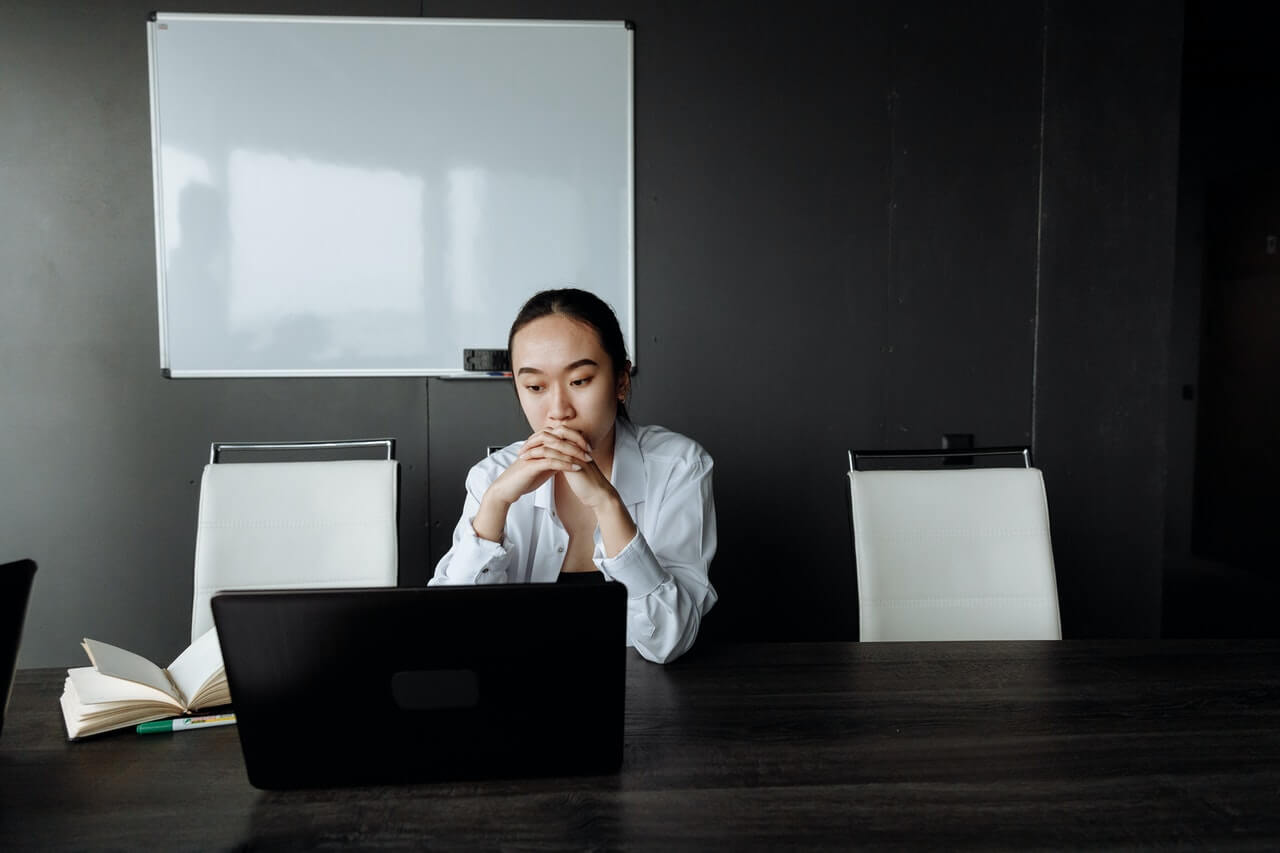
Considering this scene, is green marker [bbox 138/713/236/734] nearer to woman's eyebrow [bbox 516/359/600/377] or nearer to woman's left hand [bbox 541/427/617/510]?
woman's left hand [bbox 541/427/617/510]

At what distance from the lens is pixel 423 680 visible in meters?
0.87

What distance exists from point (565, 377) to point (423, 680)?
73 centimetres

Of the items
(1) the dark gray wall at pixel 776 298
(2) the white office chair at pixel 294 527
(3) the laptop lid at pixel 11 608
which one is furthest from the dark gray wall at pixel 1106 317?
(3) the laptop lid at pixel 11 608

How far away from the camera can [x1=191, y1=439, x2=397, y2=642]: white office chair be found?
178cm

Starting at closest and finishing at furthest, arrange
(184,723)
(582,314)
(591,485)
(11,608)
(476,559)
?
(11,608)
(184,723)
(591,485)
(476,559)
(582,314)

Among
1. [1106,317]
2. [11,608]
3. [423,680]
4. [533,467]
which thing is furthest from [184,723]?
[1106,317]

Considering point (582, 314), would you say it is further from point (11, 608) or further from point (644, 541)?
point (11, 608)

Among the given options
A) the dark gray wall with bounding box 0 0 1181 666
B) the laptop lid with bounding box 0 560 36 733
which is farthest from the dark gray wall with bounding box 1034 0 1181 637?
the laptop lid with bounding box 0 560 36 733

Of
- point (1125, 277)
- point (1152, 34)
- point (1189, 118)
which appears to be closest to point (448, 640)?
point (1125, 277)

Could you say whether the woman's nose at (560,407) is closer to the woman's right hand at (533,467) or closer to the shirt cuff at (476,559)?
the woman's right hand at (533,467)

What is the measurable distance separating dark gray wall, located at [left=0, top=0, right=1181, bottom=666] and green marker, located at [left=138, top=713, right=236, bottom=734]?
178cm

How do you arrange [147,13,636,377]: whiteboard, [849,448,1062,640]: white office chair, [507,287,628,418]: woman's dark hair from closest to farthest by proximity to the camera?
[507,287,628,418]: woman's dark hair
[849,448,1062,640]: white office chair
[147,13,636,377]: whiteboard

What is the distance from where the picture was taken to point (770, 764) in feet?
3.15

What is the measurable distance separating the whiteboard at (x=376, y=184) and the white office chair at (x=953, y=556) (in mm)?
1376
